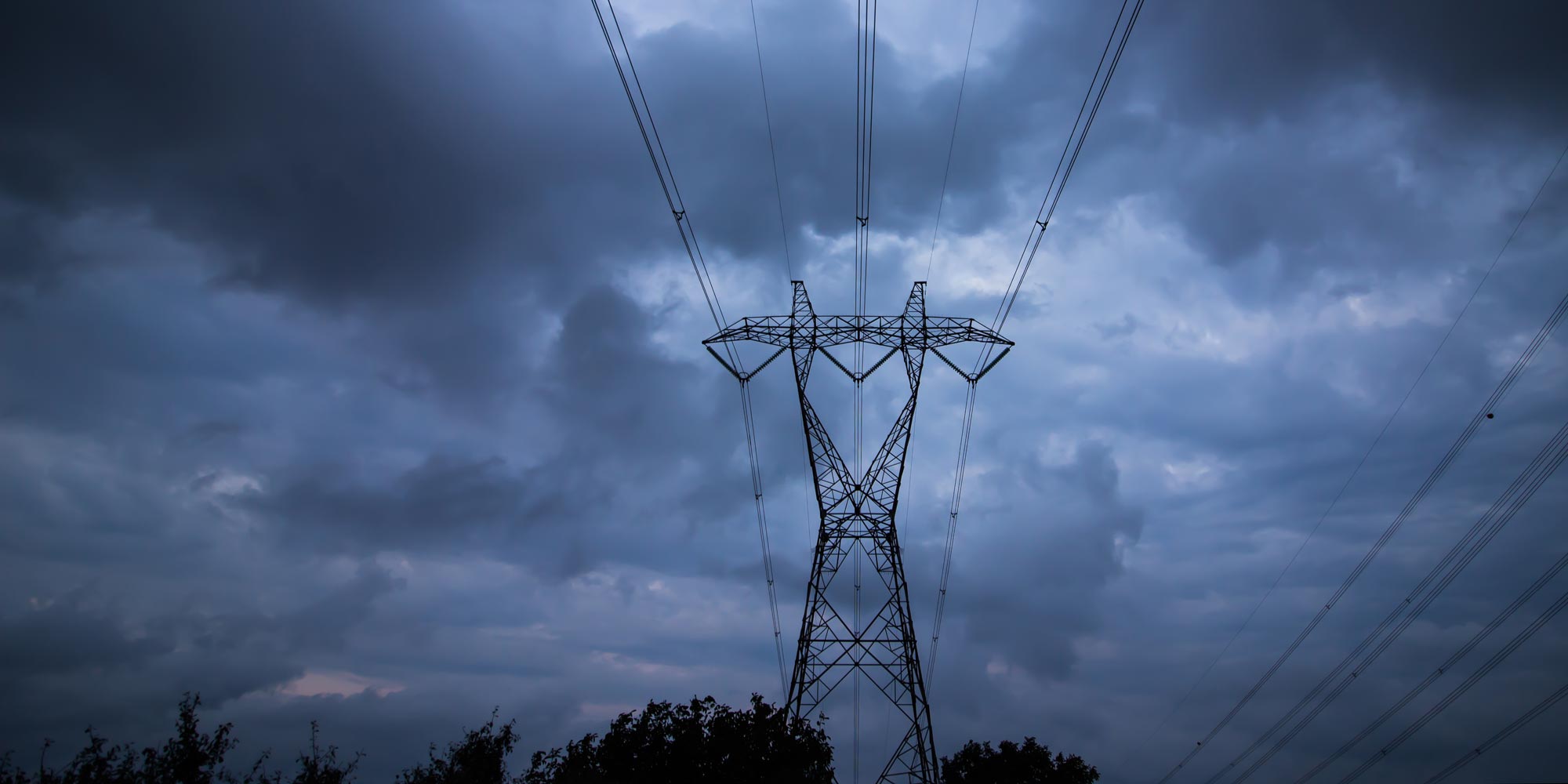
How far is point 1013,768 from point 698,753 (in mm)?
44808

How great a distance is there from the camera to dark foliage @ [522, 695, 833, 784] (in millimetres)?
47219

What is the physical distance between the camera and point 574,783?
151 feet

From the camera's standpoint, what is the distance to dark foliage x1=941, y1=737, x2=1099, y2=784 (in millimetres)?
80000

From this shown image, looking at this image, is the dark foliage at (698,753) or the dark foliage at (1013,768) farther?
the dark foliage at (1013,768)

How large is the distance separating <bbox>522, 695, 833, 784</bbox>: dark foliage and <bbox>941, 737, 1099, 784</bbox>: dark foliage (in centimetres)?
4137

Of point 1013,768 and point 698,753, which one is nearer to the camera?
point 698,753

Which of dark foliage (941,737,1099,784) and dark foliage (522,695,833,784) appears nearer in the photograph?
dark foliage (522,695,833,784)

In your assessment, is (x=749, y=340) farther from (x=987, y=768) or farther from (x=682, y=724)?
(x=987, y=768)

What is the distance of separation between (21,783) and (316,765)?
521 inches

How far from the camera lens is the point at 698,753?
4906cm

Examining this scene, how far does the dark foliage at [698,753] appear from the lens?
47.2 m

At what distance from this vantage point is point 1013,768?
82688 mm

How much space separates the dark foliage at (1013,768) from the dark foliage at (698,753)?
1629 inches

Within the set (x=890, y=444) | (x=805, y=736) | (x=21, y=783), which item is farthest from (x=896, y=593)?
(x=21, y=783)
